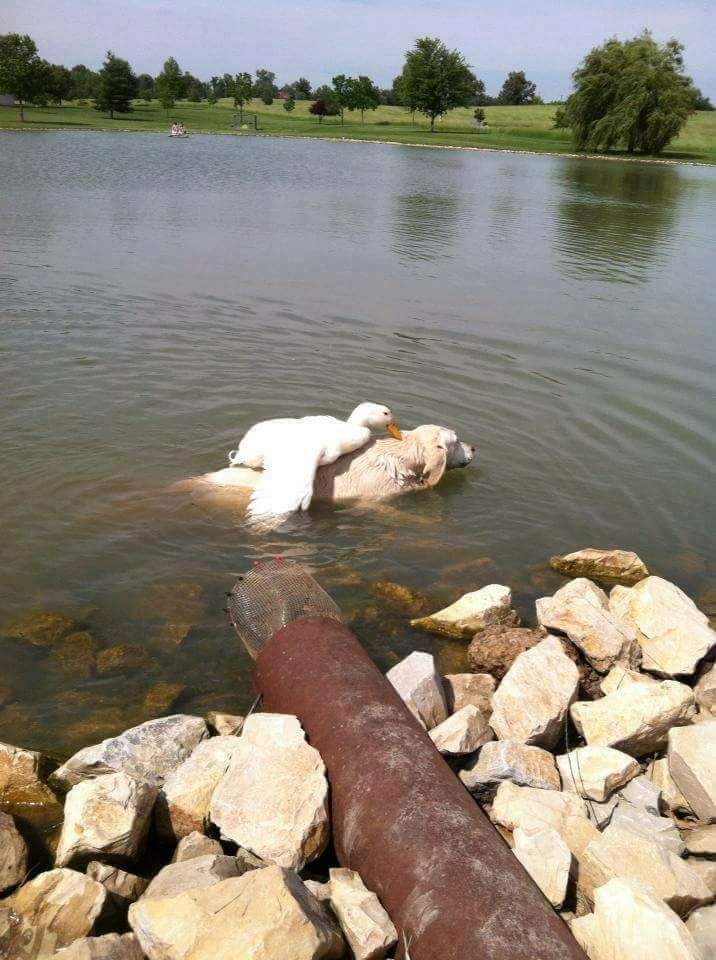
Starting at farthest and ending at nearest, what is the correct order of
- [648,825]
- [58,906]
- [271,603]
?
[271,603] < [648,825] < [58,906]

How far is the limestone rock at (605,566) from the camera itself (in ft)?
29.3

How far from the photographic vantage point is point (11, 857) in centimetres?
479

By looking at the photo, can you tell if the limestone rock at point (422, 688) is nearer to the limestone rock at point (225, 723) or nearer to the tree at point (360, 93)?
the limestone rock at point (225, 723)

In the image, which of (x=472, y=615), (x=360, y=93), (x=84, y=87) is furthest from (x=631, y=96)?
(x=84, y=87)

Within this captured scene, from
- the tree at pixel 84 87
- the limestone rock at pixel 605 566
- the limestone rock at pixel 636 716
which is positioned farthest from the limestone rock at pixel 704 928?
the tree at pixel 84 87

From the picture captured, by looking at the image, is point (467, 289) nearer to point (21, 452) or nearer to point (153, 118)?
point (21, 452)

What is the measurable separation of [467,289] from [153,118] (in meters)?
112

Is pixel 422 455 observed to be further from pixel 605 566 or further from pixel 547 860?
pixel 547 860

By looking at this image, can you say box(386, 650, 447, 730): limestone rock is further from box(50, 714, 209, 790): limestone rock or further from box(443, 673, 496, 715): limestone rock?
box(50, 714, 209, 790): limestone rock

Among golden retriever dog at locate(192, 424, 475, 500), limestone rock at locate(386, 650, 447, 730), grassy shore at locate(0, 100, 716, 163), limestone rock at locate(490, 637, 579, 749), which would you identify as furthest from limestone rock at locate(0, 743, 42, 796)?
grassy shore at locate(0, 100, 716, 163)

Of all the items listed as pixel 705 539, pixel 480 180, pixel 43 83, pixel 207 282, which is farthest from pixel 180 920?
pixel 43 83

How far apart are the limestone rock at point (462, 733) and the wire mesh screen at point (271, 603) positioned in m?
1.22

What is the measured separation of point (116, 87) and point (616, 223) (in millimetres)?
104783

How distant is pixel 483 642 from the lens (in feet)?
24.3
